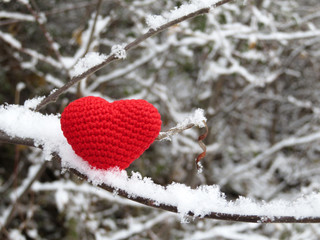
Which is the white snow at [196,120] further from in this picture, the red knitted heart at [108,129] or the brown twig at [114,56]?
the brown twig at [114,56]

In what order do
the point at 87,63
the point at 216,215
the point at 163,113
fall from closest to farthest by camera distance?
the point at 216,215 < the point at 87,63 < the point at 163,113

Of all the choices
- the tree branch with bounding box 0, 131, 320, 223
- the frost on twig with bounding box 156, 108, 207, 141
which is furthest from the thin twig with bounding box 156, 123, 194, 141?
the tree branch with bounding box 0, 131, 320, 223

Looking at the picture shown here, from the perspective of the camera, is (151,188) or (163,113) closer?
(151,188)

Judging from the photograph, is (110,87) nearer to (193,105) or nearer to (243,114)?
(193,105)

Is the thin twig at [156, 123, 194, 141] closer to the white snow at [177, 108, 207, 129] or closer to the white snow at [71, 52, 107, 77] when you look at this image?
the white snow at [177, 108, 207, 129]

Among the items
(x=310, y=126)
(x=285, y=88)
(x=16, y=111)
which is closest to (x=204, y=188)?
(x=16, y=111)

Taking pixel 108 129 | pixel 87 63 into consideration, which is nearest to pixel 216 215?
pixel 108 129

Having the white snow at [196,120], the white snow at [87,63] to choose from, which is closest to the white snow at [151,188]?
the white snow at [196,120]

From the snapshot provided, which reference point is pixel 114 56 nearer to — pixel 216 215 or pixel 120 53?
pixel 120 53
